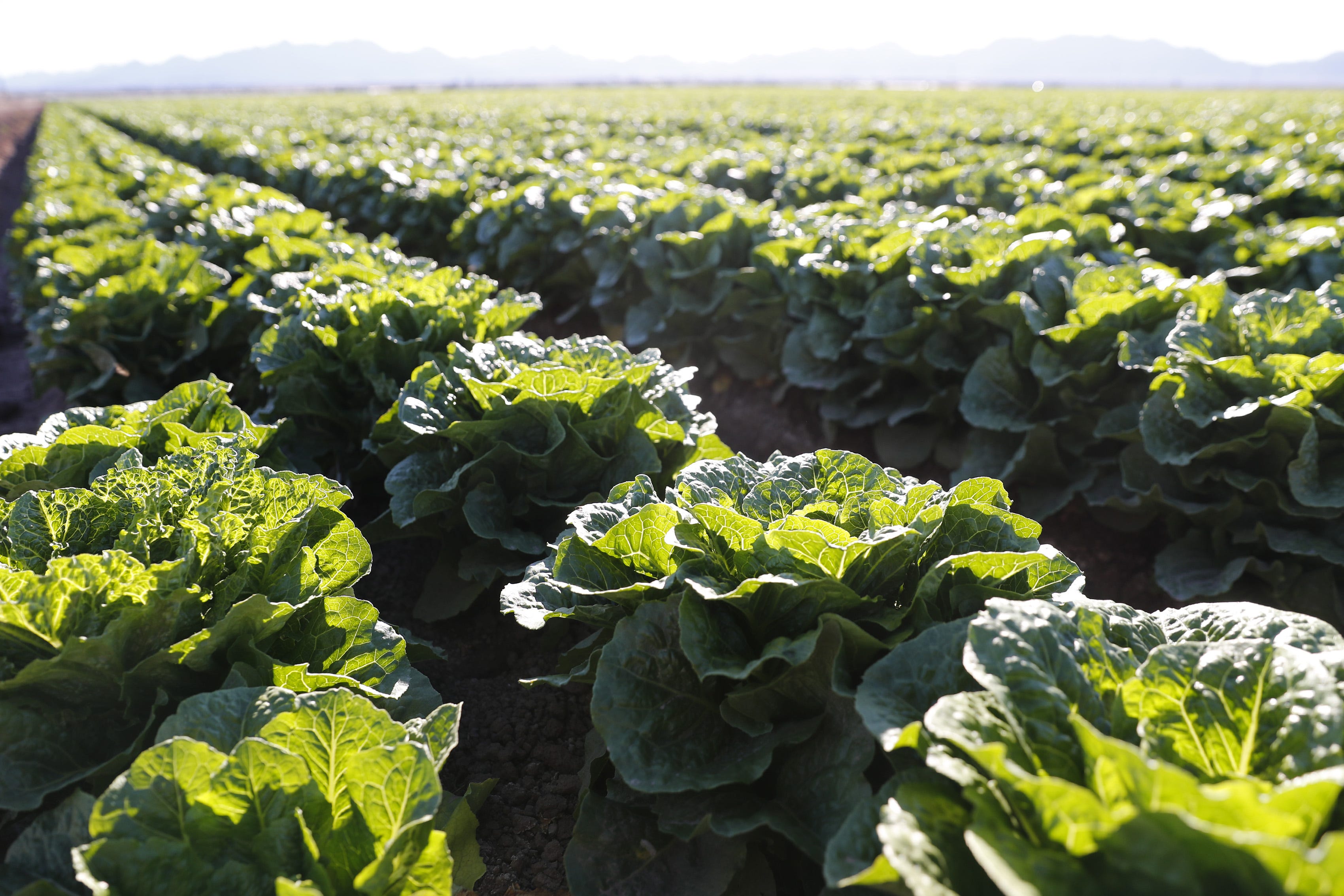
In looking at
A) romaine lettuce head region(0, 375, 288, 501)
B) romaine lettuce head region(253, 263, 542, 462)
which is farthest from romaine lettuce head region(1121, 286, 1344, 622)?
romaine lettuce head region(0, 375, 288, 501)

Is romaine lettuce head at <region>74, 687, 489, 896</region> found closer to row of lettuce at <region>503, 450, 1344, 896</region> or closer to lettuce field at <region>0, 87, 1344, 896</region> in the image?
lettuce field at <region>0, 87, 1344, 896</region>

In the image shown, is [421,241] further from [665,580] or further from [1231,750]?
[1231,750]

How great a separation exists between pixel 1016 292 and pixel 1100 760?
3.26 metres

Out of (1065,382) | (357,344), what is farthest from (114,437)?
(1065,382)

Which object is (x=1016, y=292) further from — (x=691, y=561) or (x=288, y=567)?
(x=288, y=567)

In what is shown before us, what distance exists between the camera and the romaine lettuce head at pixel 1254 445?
10.2 ft

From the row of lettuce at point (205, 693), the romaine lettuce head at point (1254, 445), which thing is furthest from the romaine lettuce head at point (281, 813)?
the romaine lettuce head at point (1254, 445)

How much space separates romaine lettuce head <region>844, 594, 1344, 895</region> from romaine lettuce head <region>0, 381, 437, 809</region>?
4.05 ft

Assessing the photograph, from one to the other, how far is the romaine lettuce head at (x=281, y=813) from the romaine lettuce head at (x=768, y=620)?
1.44 feet

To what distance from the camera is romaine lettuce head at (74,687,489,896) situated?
1486mm

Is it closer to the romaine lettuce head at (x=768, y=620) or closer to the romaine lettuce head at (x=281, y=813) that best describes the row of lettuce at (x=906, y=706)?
the romaine lettuce head at (x=768, y=620)

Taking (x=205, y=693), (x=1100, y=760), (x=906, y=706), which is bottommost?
(x=205, y=693)

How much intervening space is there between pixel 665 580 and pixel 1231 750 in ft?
3.69

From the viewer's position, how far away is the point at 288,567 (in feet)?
7.12
